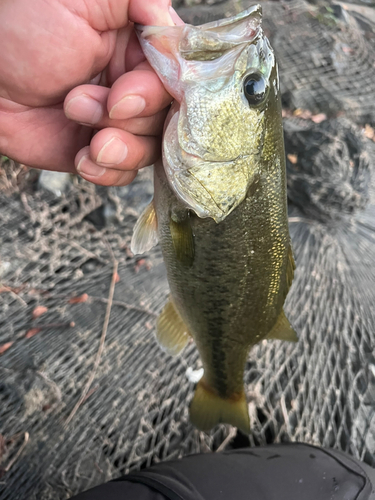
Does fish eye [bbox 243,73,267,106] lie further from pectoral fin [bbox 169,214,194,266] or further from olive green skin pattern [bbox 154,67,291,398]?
pectoral fin [bbox 169,214,194,266]

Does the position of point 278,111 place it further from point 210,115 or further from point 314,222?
point 314,222

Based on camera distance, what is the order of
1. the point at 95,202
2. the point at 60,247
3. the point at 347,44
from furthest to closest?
the point at 347,44 < the point at 95,202 < the point at 60,247

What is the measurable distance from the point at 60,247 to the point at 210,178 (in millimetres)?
1498

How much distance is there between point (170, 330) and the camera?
1.81 m

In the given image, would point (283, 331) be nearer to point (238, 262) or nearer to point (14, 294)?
point (238, 262)

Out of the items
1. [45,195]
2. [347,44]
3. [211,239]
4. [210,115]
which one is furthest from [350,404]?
[347,44]

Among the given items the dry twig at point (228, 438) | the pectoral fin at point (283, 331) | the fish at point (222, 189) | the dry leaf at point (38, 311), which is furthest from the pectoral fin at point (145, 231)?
the dry twig at point (228, 438)

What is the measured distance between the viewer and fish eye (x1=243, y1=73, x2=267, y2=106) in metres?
1.11

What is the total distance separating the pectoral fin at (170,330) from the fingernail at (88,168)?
2.57ft

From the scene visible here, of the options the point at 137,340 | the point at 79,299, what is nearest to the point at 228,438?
the point at 137,340

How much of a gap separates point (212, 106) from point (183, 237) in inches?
19.3

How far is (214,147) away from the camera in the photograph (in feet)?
3.81

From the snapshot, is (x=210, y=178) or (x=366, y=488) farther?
(x=366, y=488)

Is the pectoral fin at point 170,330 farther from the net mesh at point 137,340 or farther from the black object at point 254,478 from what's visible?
the black object at point 254,478
